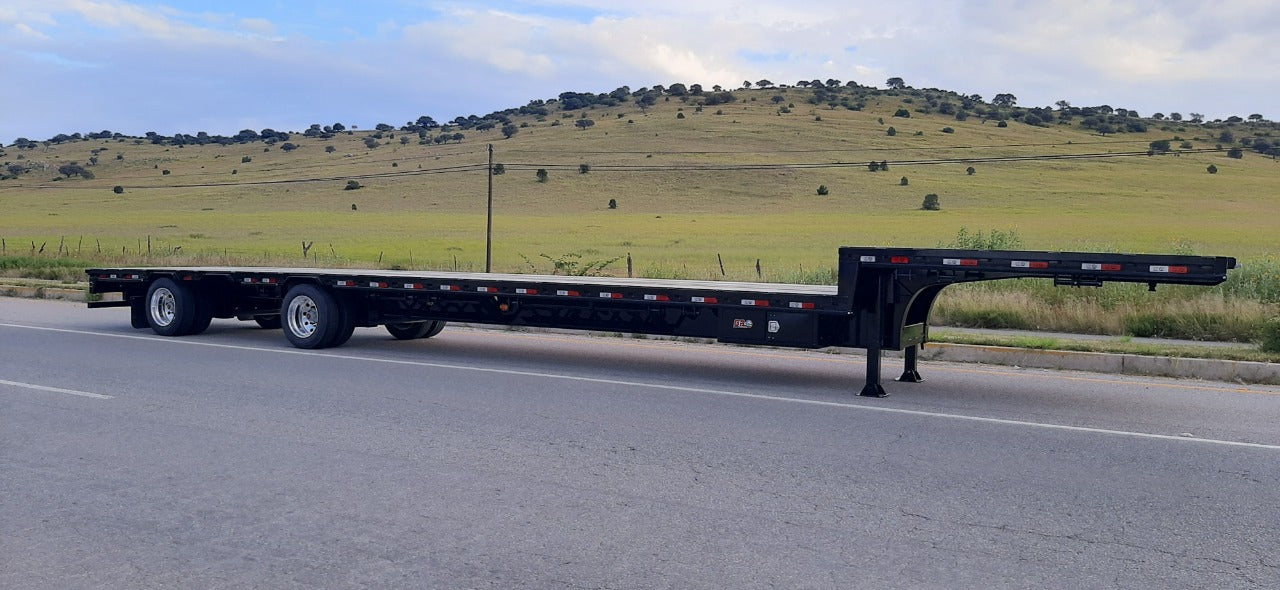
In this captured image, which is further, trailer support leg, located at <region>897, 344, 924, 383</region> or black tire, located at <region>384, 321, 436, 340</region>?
black tire, located at <region>384, 321, 436, 340</region>

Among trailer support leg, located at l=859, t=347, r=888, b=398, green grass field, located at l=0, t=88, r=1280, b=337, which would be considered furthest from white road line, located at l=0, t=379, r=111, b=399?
green grass field, located at l=0, t=88, r=1280, b=337

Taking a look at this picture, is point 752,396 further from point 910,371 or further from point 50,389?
point 50,389

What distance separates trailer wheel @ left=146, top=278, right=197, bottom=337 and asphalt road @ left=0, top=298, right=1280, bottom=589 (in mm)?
3475

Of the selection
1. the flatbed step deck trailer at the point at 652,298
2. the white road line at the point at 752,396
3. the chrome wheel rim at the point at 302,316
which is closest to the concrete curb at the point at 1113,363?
the flatbed step deck trailer at the point at 652,298

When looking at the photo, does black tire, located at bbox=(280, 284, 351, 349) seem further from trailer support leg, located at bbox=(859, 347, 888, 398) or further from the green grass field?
the green grass field

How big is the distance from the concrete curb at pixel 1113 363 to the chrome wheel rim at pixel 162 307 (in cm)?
1005

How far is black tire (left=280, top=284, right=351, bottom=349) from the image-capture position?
14.0 metres

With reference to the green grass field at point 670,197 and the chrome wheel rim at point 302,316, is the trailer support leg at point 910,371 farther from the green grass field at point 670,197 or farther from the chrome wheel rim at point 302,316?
the green grass field at point 670,197

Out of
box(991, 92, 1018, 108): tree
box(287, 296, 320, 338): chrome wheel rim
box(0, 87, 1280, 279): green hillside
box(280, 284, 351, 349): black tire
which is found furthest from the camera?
box(991, 92, 1018, 108): tree

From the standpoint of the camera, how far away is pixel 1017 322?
55.4 ft

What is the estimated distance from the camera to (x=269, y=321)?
16844 mm

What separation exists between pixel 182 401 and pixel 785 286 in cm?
616

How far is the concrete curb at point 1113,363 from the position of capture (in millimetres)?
11914

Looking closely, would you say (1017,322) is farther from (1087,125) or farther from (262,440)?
(1087,125)
